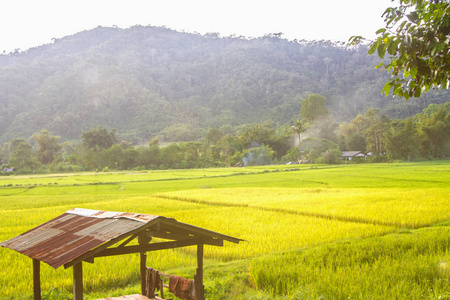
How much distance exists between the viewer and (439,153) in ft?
182

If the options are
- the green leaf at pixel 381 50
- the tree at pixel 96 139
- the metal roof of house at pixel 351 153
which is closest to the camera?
the green leaf at pixel 381 50

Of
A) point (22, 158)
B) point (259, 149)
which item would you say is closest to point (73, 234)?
point (259, 149)

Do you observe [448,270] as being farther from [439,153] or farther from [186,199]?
[439,153]

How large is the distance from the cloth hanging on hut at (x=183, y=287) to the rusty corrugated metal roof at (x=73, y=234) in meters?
0.90

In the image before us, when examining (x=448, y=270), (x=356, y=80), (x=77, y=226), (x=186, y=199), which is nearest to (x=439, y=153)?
(x=186, y=199)

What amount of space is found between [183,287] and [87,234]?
4.05 feet

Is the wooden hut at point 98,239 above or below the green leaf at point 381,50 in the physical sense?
below

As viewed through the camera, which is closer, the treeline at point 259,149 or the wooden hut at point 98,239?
the wooden hut at point 98,239

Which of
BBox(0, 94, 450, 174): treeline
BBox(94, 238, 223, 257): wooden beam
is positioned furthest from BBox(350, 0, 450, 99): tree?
BBox(0, 94, 450, 174): treeline

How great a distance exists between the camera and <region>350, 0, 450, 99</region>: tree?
3.81m

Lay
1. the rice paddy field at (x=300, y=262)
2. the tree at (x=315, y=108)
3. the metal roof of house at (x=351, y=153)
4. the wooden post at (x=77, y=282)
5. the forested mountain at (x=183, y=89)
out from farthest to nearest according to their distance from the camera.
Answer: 1. the forested mountain at (x=183, y=89)
2. the tree at (x=315, y=108)
3. the metal roof of house at (x=351, y=153)
4. the rice paddy field at (x=300, y=262)
5. the wooden post at (x=77, y=282)

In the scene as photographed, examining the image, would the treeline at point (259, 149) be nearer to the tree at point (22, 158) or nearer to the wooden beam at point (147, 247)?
the tree at point (22, 158)

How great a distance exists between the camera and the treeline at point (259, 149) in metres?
53.0

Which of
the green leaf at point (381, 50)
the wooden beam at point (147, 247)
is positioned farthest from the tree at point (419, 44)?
the wooden beam at point (147, 247)
